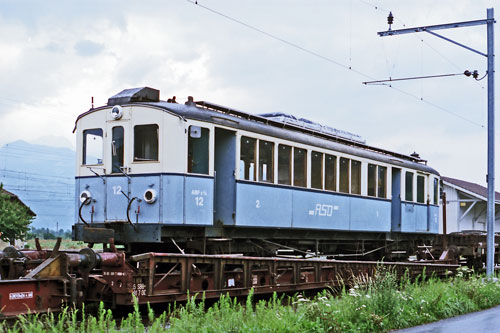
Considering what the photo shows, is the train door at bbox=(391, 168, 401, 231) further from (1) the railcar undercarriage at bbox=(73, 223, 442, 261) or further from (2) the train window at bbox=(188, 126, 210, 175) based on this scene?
(2) the train window at bbox=(188, 126, 210, 175)

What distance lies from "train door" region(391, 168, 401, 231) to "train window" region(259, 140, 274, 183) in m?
6.89

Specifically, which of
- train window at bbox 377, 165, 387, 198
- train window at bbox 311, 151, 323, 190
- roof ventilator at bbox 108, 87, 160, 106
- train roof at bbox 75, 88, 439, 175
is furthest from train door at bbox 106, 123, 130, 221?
train window at bbox 377, 165, 387, 198

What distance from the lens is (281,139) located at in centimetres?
1563

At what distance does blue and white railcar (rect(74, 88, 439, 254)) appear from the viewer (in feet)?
43.1

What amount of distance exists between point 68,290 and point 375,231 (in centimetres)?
1077

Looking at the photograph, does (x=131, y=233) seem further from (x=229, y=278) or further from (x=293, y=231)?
(x=293, y=231)

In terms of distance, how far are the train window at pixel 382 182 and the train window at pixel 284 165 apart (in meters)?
4.95

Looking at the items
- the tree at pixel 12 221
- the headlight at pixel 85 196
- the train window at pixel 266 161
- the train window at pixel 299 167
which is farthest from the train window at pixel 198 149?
the tree at pixel 12 221

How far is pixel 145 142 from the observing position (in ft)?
44.5

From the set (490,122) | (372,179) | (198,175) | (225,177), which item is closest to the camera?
(198,175)

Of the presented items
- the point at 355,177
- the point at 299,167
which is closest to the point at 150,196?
the point at 299,167

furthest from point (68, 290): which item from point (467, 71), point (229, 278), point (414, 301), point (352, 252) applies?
point (467, 71)

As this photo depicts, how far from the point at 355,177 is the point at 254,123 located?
4743 millimetres

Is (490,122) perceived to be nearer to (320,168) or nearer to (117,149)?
(320,168)
